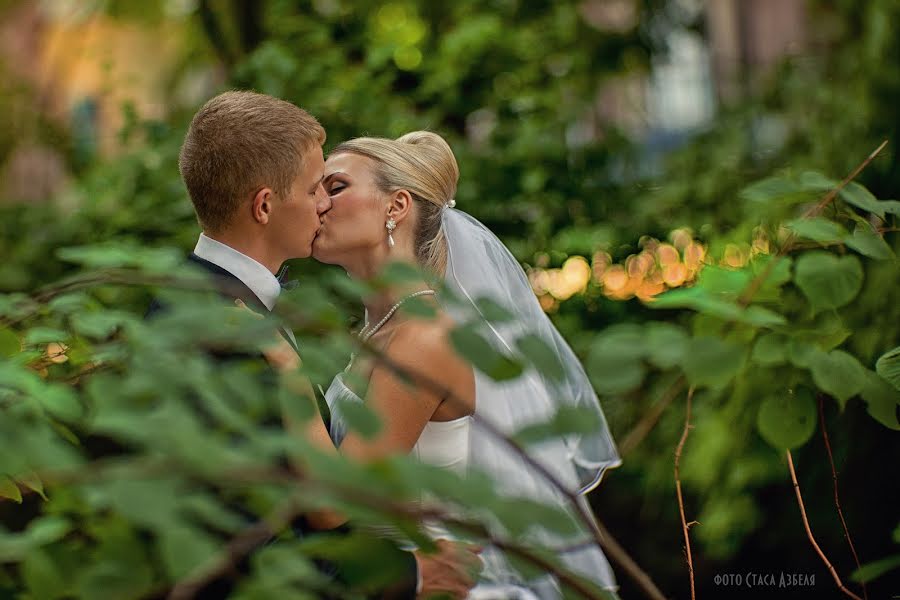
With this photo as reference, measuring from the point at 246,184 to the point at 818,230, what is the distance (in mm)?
1521

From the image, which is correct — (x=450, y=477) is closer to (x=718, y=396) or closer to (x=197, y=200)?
(x=197, y=200)

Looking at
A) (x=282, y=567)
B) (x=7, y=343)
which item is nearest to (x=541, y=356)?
(x=282, y=567)

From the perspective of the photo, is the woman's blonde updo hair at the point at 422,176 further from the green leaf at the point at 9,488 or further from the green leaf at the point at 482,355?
the green leaf at the point at 482,355

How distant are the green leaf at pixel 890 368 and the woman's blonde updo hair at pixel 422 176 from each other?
1.67m

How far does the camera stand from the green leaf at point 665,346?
118 cm

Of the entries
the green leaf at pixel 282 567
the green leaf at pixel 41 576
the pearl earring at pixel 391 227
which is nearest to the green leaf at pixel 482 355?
the green leaf at pixel 282 567

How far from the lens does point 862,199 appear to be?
5.76 feet

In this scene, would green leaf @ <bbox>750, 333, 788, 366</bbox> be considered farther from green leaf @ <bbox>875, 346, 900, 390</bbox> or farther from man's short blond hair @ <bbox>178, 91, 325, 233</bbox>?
man's short blond hair @ <bbox>178, 91, 325, 233</bbox>

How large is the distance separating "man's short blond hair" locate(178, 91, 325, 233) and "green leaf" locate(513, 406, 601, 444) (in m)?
1.74

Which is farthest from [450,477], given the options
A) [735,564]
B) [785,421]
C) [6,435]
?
[735,564]

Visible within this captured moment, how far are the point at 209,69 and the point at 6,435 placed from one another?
697 centimetres

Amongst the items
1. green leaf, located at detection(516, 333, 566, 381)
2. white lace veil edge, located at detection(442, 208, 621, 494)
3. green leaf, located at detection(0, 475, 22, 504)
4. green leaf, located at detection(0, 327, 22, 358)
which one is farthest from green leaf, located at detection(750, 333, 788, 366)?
white lace veil edge, located at detection(442, 208, 621, 494)

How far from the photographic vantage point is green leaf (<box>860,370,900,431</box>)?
5.29 ft

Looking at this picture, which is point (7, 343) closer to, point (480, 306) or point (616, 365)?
point (480, 306)
